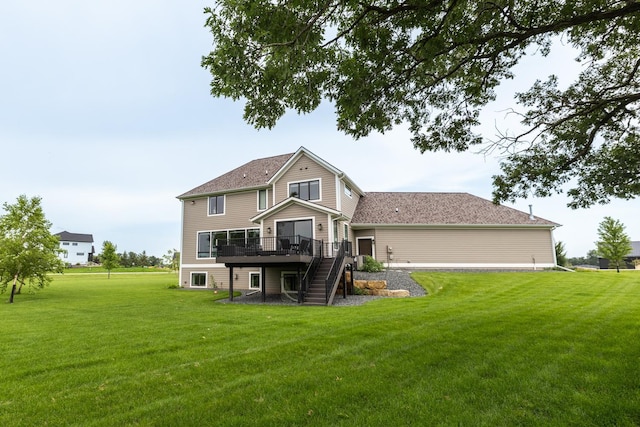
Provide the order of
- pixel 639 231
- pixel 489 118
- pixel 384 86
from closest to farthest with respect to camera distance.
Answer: pixel 384 86 < pixel 489 118 < pixel 639 231

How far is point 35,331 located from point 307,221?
11.7m

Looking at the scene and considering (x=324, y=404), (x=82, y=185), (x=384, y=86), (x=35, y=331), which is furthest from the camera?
(x=82, y=185)

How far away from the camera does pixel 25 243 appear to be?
57.3ft

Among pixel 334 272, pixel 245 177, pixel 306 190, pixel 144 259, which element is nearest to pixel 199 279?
pixel 245 177

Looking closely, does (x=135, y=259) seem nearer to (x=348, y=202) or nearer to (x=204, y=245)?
(x=204, y=245)

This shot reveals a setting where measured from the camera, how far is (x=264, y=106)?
232 inches

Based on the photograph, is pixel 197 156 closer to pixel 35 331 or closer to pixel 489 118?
pixel 35 331

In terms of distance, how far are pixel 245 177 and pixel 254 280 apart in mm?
7153

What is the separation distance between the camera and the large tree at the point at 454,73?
15.7 ft

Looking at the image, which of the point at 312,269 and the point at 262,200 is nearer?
the point at 312,269

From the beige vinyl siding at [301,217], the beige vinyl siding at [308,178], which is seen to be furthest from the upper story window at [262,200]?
the beige vinyl siding at [301,217]

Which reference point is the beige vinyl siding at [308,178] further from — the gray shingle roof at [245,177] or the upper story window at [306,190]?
the gray shingle roof at [245,177]

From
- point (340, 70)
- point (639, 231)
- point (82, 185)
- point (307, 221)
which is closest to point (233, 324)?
point (340, 70)

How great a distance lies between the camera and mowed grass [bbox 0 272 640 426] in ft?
11.4
